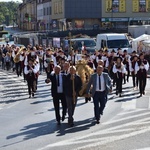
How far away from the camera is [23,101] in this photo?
1991 cm

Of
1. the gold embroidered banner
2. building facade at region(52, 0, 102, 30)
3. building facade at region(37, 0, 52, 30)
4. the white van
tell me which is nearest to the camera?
the white van

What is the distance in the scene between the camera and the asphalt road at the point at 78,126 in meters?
12.0

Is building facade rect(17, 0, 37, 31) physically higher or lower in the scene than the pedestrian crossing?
higher

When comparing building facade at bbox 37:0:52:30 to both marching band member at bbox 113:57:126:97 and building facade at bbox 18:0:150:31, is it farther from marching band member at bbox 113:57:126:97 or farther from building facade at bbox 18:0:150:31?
marching band member at bbox 113:57:126:97

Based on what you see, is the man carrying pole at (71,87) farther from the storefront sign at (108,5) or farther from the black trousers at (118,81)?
the storefront sign at (108,5)

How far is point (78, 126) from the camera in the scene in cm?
1424

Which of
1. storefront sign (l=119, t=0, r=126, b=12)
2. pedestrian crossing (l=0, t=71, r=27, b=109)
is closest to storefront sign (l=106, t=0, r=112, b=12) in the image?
storefront sign (l=119, t=0, r=126, b=12)

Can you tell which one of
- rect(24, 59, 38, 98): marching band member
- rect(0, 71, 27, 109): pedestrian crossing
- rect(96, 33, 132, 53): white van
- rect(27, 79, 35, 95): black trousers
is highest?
rect(96, 33, 132, 53): white van

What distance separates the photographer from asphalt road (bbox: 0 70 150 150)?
11992 mm

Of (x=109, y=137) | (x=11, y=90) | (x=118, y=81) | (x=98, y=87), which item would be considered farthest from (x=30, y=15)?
(x=109, y=137)

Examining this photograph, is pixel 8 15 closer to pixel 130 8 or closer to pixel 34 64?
pixel 130 8

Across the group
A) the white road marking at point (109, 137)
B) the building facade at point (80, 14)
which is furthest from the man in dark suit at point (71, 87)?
the building facade at point (80, 14)

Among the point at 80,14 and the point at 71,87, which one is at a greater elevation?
the point at 80,14

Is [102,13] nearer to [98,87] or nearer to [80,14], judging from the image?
[80,14]
